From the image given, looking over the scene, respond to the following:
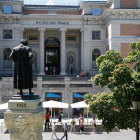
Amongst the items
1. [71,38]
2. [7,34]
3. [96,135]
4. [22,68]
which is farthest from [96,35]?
[22,68]

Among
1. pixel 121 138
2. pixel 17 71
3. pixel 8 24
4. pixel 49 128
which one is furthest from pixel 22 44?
pixel 8 24

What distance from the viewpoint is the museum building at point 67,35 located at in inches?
1270

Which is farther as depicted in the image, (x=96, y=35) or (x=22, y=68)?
(x=96, y=35)

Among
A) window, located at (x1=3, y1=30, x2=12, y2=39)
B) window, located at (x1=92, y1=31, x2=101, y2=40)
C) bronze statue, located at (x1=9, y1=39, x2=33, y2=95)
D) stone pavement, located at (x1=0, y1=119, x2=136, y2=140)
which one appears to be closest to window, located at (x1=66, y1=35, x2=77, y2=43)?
window, located at (x1=92, y1=31, x2=101, y2=40)

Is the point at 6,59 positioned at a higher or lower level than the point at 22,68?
higher

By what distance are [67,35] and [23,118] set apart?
125 ft

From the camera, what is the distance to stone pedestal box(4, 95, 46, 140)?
905 centimetres

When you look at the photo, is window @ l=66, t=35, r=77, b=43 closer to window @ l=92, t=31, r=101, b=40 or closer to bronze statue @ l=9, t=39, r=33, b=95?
window @ l=92, t=31, r=101, b=40

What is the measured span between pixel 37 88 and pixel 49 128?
9418 mm

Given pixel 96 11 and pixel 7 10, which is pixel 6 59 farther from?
pixel 96 11

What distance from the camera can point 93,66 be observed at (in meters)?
41.8

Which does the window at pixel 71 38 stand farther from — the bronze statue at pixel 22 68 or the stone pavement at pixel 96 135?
the bronze statue at pixel 22 68

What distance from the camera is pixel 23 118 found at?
902cm

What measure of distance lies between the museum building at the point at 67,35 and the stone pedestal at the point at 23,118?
22625 mm
